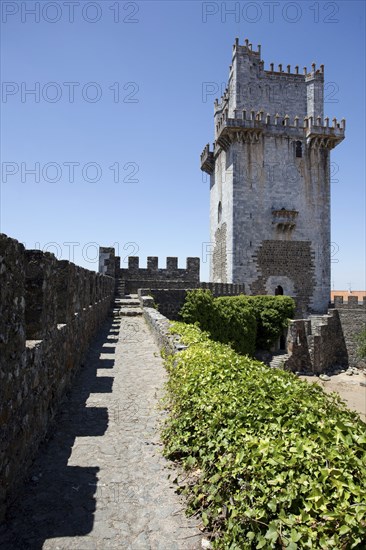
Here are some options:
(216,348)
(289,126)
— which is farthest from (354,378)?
(216,348)

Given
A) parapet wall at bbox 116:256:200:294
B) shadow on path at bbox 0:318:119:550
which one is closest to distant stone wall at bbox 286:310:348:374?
parapet wall at bbox 116:256:200:294

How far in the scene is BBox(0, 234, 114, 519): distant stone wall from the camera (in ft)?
10.3

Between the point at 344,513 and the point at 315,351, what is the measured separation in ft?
77.1

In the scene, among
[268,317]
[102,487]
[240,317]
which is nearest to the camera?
[102,487]

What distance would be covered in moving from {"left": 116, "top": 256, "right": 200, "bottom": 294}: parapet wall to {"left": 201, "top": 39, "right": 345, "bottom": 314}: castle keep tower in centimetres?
283

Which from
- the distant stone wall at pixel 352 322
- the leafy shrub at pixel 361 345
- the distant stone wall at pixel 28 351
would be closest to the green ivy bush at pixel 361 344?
the leafy shrub at pixel 361 345

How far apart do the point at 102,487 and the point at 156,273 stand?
22.8 metres

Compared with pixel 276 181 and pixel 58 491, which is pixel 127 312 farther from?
pixel 276 181

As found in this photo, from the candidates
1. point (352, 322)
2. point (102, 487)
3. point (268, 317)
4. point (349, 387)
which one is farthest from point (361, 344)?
point (102, 487)

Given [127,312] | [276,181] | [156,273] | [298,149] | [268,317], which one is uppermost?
[298,149]

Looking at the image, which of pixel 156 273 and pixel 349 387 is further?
pixel 156 273

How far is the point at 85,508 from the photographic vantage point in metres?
3.22

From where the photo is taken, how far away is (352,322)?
26.9 m

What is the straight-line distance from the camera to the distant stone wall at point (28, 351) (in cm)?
313
